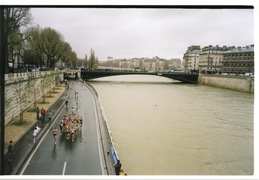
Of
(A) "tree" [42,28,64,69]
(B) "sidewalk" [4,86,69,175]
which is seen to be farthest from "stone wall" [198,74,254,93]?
(B) "sidewalk" [4,86,69,175]

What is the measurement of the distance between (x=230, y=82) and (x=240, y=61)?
508 centimetres

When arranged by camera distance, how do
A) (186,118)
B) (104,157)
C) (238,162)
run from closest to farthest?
(104,157) → (238,162) → (186,118)

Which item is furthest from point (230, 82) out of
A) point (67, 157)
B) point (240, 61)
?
point (67, 157)

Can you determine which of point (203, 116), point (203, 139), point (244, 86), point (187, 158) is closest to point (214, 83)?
point (244, 86)

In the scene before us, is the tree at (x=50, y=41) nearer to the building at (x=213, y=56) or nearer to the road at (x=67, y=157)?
the road at (x=67, y=157)

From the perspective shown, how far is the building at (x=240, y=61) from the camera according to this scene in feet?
125

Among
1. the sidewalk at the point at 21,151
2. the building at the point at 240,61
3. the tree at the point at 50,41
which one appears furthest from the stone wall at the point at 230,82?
the sidewalk at the point at 21,151

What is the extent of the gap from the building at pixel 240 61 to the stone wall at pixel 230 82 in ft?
8.59

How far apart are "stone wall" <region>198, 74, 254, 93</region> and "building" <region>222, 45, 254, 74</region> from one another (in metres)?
2.62

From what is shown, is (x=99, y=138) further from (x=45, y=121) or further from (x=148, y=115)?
(x=148, y=115)

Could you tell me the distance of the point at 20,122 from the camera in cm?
1250

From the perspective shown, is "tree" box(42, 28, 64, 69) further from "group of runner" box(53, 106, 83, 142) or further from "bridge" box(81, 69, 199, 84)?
"group of runner" box(53, 106, 83, 142)

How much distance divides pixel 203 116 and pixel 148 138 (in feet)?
25.9

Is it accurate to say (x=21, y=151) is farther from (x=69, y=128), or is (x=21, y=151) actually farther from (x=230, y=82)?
(x=230, y=82)
